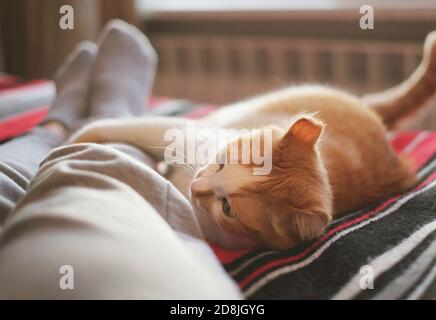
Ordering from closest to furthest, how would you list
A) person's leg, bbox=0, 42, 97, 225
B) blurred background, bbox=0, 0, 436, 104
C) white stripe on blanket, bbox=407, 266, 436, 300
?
white stripe on blanket, bbox=407, 266, 436, 300, person's leg, bbox=0, 42, 97, 225, blurred background, bbox=0, 0, 436, 104

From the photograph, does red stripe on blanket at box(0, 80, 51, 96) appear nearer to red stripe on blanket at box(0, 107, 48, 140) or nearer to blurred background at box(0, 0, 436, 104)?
red stripe on blanket at box(0, 107, 48, 140)

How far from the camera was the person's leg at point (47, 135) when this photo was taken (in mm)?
732

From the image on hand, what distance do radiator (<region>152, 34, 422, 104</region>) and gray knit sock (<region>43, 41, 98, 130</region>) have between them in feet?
2.52

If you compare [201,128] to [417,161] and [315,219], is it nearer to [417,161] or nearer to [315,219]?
[315,219]

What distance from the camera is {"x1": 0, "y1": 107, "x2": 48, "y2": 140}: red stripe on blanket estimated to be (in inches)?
Result: 46.0

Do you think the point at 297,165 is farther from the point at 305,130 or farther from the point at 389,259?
Answer: the point at 389,259

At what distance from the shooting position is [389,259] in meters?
0.67

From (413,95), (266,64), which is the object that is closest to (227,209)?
(413,95)

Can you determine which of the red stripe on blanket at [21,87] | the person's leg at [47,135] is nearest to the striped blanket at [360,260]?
the person's leg at [47,135]

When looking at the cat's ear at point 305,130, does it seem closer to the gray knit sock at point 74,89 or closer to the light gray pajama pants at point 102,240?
the light gray pajama pants at point 102,240

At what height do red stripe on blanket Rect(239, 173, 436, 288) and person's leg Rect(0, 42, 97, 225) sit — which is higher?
person's leg Rect(0, 42, 97, 225)

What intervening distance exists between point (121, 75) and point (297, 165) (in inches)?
32.4

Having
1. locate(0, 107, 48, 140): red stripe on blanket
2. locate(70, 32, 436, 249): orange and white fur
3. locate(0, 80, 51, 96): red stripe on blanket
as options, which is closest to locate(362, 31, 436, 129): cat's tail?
locate(70, 32, 436, 249): orange and white fur

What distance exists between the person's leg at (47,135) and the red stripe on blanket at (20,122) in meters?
0.06
